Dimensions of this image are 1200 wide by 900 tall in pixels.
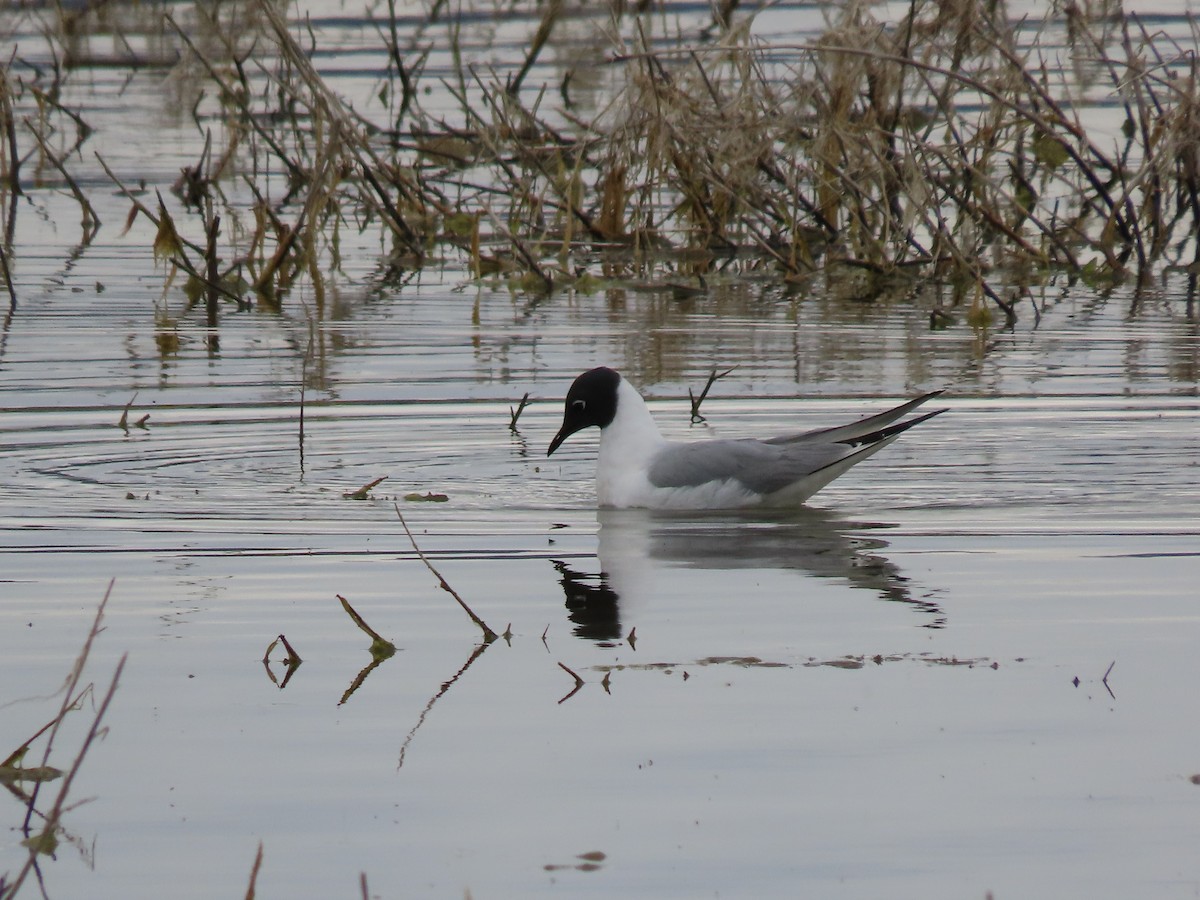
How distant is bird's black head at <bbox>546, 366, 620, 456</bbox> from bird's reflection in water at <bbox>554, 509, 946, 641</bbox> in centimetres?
58

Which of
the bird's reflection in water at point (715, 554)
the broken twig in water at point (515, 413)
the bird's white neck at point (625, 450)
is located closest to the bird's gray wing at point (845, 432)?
the bird's reflection in water at point (715, 554)

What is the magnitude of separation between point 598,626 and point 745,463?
2212 millimetres

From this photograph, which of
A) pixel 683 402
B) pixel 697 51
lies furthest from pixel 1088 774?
pixel 697 51

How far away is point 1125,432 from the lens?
33.4 feet

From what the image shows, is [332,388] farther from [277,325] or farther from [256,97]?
[256,97]

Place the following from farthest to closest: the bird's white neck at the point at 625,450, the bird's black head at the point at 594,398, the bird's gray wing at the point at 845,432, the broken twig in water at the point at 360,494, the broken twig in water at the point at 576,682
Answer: the bird's black head at the point at 594,398, the bird's white neck at the point at 625,450, the bird's gray wing at the point at 845,432, the broken twig in water at the point at 360,494, the broken twig in water at the point at 576,682

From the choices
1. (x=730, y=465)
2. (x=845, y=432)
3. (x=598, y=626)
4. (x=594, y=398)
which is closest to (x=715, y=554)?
(x=730, y=465)

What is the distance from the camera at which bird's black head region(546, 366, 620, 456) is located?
955 cm

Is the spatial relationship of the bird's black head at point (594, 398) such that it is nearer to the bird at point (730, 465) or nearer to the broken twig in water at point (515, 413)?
the bird at point (730, 465)

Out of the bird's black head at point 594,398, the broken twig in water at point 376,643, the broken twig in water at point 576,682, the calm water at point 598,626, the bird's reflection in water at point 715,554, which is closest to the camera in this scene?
the calm water at point 598,626

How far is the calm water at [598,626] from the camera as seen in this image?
5020 millimetres

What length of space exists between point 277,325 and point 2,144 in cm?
441

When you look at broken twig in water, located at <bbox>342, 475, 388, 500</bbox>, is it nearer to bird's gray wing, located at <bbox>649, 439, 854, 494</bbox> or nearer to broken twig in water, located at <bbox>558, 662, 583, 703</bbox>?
bird's gray wing, located at <bbox>649, 439, 854, 494</bbox>

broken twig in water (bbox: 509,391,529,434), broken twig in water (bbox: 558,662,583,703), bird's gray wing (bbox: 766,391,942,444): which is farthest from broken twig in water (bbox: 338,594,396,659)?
broken twig in water (bbox: 509,391,529,434)
